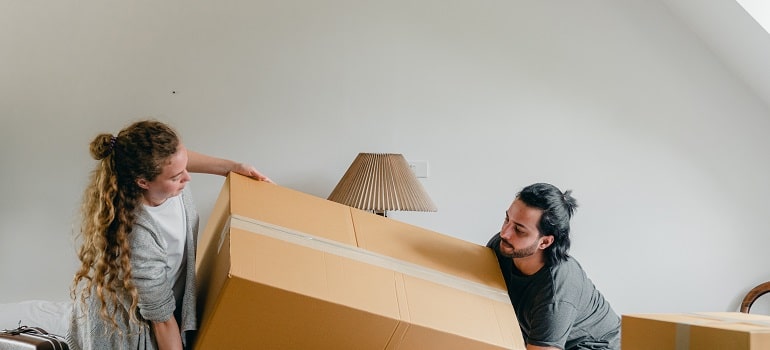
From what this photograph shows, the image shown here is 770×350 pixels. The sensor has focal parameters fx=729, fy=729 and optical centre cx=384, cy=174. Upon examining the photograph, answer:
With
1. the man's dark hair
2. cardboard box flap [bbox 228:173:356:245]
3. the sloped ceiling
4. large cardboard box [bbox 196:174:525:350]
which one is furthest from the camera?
the sloped ceiling

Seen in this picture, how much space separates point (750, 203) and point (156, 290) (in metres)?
2.33

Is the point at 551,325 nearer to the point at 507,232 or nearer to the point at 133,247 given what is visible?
the point at 507,232

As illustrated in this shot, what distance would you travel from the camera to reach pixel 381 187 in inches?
102

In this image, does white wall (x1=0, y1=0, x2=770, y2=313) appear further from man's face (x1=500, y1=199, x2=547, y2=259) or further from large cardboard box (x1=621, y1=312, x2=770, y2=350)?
large cardboard box (x1=621, y1=312, x2=770, y2=350)

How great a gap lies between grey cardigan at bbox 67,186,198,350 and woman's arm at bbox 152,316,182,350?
0.05 feet

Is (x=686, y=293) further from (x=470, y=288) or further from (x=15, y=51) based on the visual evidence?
(x=15, y=51)

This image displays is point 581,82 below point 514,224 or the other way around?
the other way around

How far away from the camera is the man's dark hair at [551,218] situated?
197cm

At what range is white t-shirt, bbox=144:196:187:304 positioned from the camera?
66.2 inches

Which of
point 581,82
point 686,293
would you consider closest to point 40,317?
point 581,82

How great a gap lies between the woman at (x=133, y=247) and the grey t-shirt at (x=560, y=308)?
86 centimetres

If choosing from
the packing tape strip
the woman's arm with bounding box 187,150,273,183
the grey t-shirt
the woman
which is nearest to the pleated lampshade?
the grey t-shirt

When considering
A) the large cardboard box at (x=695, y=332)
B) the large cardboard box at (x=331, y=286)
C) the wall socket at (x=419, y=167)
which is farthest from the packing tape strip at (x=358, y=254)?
the wall socket at (x=419, y=167)

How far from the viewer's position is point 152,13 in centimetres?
289
